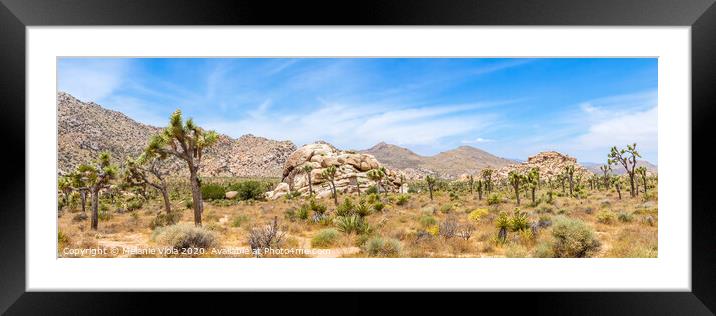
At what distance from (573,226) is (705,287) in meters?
2.56

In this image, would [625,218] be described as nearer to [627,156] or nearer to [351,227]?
[351,227]

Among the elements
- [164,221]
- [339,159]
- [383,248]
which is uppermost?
[339,159]

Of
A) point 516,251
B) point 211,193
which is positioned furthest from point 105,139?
point 516,251

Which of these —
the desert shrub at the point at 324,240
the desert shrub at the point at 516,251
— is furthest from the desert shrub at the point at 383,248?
the desert shrub at the point at 516,251

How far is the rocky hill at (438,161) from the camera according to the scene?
3622 cm

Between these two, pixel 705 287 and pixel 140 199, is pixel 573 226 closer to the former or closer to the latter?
pixel 705 287

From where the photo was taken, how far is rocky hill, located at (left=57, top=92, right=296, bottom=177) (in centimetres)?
1833

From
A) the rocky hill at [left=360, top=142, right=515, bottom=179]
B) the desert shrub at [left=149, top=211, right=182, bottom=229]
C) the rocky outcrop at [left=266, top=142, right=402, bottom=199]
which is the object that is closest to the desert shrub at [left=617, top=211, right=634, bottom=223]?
the desert shrub at [left=149, top=211, right=182, bottom=229]

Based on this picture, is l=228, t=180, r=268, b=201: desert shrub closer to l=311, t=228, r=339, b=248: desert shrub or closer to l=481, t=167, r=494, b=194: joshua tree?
l=481, t=167, r=494, b=194: joshua tree

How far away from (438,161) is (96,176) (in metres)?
35.0

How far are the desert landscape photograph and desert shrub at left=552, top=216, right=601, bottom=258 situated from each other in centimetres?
2
